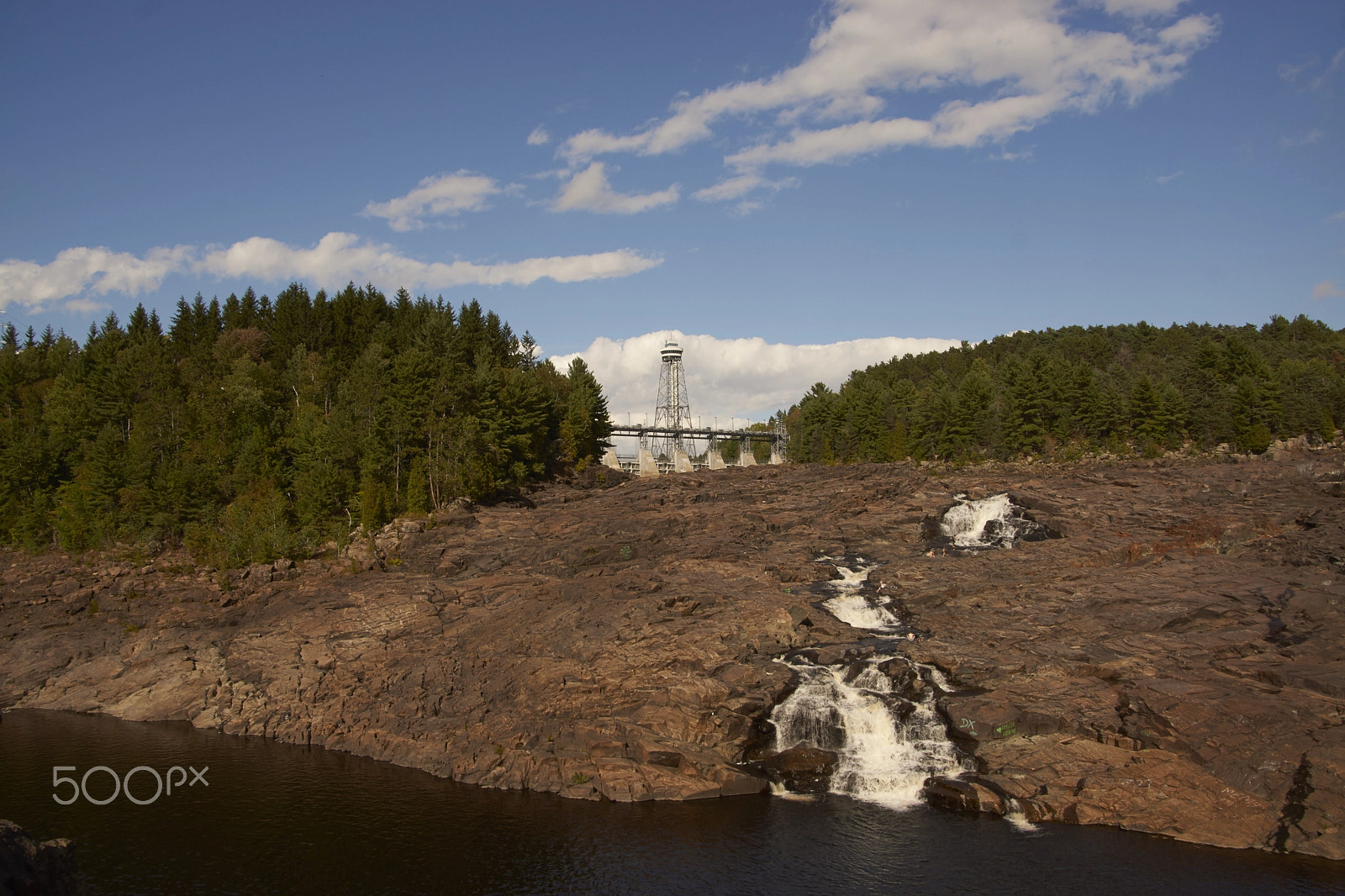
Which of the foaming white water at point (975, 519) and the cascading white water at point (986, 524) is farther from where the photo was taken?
the foaming white water at point (975, 519)

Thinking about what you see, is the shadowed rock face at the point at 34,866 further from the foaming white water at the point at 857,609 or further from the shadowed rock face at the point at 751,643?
the foaming white water at the point at 857,609

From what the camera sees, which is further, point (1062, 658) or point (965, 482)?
point (965, 482)

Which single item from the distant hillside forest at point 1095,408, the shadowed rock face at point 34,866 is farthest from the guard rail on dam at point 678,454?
the shadowed rock face at point 34,866

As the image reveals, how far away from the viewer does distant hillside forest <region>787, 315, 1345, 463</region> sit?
310ft

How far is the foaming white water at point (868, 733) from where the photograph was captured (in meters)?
36.8

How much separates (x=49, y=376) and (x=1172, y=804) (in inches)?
5261

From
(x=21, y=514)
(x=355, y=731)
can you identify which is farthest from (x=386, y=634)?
(x=21, y=514)

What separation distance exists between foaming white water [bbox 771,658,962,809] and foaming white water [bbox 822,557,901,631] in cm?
644

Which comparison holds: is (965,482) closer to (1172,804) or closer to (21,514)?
(1172,804)

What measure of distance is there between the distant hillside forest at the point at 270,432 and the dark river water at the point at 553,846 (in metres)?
33.9

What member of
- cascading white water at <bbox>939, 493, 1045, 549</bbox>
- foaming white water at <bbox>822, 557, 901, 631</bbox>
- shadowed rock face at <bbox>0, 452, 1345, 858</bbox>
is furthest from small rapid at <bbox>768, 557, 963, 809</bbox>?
cascading white water at <bbox>939, 493, 1045, 549</bbox>

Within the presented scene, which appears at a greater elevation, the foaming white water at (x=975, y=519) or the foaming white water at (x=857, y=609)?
the foaming white water at (x=975, y=519)

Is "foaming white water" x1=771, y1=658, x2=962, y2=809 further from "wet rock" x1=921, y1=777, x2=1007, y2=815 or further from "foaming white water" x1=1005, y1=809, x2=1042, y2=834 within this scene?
"foaming white water" x1=1005, y1=809, x2=1042, y2=834

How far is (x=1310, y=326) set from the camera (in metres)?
156
